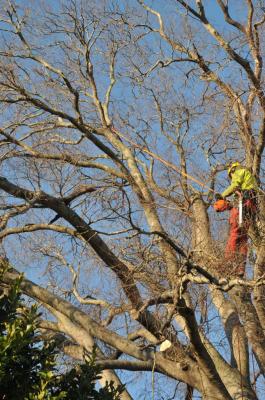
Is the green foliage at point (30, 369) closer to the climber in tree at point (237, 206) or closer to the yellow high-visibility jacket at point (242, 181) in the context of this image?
the climber in tree at point (237, 206)

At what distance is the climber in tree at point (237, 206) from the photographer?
8641 mm

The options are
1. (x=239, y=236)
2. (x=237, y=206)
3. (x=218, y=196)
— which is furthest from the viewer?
(x=218, y=196)

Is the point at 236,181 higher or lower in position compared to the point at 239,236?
higher

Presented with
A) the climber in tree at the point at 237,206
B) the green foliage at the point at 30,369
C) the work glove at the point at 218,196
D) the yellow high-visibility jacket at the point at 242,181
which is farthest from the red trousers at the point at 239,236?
the green foliage at the point at 30,369

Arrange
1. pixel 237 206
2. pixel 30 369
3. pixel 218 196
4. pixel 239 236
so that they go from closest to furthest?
pixel 30 369 → pixel 239 236 → pixel 237 206 → pixel 218 196

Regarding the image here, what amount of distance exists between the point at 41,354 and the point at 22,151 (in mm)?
4957

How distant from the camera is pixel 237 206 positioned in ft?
29.9

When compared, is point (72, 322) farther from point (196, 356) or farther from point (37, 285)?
point (196, 356)

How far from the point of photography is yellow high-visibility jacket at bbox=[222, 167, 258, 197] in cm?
907

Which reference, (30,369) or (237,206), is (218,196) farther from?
(30,369)

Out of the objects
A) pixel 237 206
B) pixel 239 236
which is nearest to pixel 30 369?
pixel 239 236

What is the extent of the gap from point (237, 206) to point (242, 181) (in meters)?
0.35

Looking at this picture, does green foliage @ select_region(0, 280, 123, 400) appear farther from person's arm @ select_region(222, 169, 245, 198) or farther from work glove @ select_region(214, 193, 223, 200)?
work glove @ select_region(214, 193, 223, 200)

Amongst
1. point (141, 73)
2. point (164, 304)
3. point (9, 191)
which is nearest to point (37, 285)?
point (9, 191)
